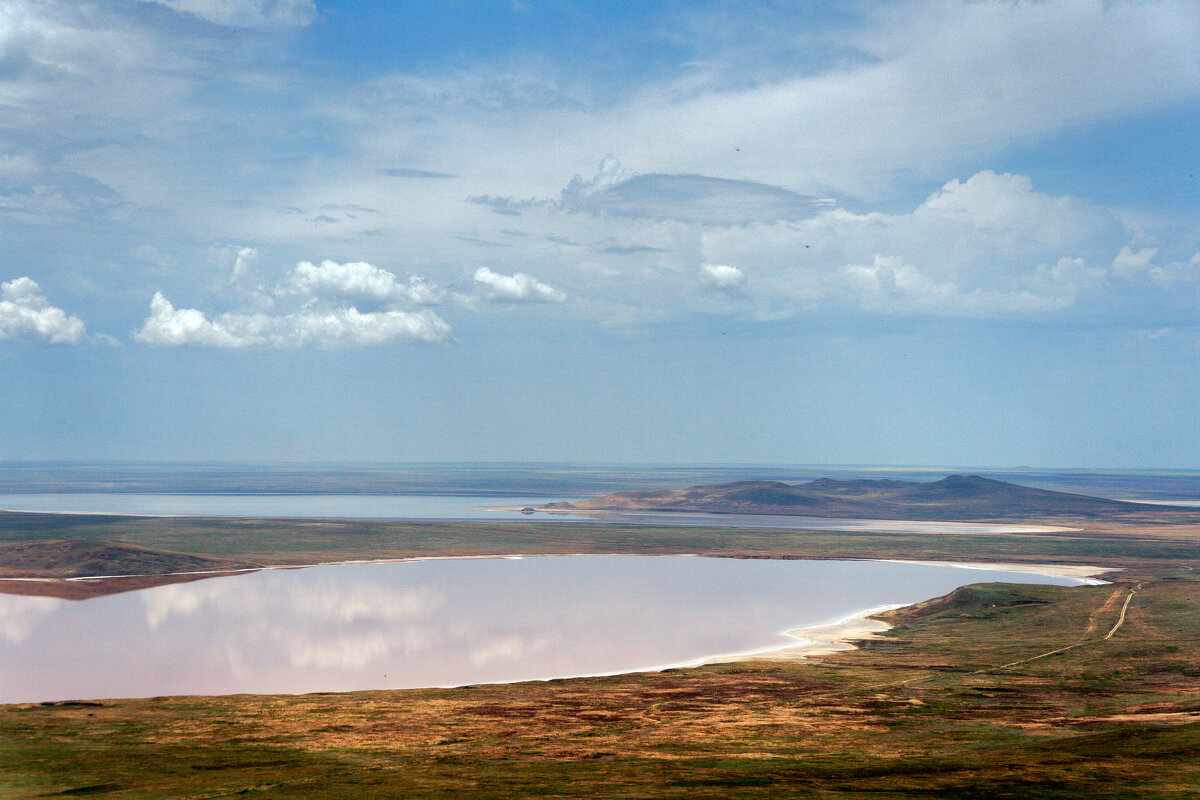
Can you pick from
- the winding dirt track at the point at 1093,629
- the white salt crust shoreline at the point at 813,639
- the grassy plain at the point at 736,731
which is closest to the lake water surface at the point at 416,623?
the white salt crust shoreline at the point at 813,639

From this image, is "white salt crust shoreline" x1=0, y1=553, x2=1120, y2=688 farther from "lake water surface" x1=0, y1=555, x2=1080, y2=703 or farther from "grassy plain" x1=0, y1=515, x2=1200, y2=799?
"grassy plain" x1=0, y1=515, x2=1200, y2=799

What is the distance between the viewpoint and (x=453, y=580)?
117250 millimetres

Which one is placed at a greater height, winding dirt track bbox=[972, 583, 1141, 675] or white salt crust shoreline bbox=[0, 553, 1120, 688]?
winding dirt track bbox=[972, 583, 1141, 675]

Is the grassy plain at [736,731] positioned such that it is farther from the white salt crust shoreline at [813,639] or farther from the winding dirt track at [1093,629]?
the white salt crust shoreline at [813,639]

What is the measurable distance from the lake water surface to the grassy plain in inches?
380

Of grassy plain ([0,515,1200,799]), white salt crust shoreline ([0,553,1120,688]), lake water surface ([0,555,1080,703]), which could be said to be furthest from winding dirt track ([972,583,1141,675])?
lake water surface ([0,555,1080,703])

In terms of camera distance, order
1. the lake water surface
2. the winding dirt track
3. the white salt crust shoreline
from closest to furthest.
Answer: the lake water surface
the winding dirt track
the white salt crust shoreline

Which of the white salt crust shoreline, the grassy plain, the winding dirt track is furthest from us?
the white salt crust shoreline

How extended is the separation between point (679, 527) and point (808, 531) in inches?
984

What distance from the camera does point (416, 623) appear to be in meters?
87.4

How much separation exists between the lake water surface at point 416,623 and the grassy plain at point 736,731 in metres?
9.64

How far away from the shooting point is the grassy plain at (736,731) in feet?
118

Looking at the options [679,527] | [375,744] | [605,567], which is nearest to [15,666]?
[375,744]

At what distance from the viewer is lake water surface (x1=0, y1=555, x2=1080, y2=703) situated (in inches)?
2628
